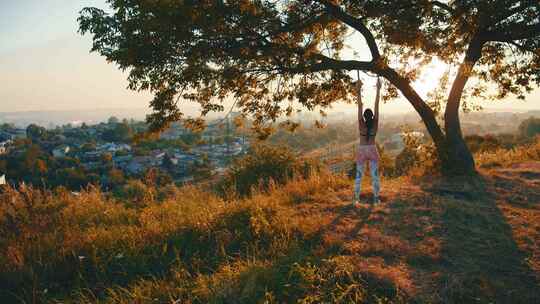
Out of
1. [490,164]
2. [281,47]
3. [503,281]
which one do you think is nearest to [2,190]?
[281,47]

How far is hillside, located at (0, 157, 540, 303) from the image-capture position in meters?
4.46

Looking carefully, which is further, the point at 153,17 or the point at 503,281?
the point at 153,17

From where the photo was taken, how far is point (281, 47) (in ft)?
31.2

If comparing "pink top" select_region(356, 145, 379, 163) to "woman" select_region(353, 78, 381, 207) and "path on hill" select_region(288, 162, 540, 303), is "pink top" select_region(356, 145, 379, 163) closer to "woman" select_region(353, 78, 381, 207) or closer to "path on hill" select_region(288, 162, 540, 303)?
"woman" select_region(353, 78, 381, 207)

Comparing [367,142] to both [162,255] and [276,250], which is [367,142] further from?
[162,255]

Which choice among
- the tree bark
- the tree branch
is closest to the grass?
the tree bark

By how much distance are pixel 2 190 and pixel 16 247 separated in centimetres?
311

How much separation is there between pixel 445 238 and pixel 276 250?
2.78 meters

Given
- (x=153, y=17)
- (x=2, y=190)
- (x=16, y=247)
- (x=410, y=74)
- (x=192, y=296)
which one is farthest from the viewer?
(x=410, y=74)

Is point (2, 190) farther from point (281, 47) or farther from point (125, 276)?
point (281, 47)

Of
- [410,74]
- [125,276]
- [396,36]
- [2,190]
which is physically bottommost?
[125,276]

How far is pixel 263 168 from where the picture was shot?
16.5 m

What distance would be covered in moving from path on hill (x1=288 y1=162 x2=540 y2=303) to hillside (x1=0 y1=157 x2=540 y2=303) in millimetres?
20

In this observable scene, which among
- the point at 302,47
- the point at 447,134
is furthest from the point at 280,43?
the point at 447,134
